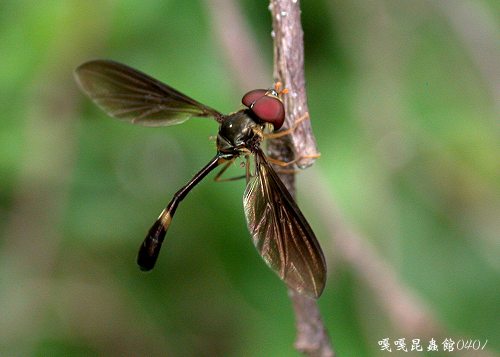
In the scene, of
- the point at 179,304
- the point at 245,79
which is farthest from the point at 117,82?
the point at 179,304

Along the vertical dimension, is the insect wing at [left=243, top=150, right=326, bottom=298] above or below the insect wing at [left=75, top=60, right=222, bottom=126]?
below

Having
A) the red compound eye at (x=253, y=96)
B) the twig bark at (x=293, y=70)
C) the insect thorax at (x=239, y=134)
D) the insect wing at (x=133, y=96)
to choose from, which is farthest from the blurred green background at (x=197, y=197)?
the twig bark at (x=293, y=70)

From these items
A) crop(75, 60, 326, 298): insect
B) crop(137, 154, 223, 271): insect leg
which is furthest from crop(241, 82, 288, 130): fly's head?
crop(137, 154, 223, 271): insect leg

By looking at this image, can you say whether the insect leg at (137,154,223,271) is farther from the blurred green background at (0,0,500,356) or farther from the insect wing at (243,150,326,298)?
the blurred green background at (0,0,500,356)

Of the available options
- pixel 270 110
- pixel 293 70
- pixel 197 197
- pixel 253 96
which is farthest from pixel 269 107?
pixel 197 197

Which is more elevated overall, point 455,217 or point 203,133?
point 203,133

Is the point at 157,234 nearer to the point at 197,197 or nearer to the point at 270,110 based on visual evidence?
the point at 270,110

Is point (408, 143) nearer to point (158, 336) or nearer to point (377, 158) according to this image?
point (377, 158)
